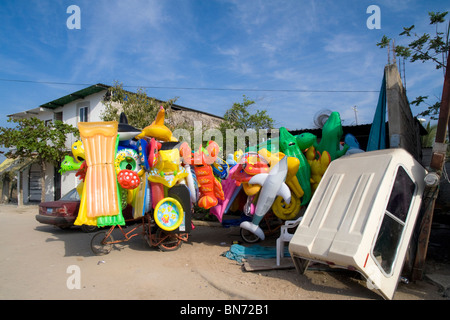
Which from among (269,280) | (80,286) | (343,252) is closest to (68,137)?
(80,286)

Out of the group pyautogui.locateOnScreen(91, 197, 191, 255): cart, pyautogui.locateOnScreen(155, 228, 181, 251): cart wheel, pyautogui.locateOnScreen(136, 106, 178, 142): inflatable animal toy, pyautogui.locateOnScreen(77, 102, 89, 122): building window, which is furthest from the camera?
pyautogui.locateOnScreen(77, 102, 89, 122): building window

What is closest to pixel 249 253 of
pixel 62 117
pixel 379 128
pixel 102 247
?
pixel 102 247

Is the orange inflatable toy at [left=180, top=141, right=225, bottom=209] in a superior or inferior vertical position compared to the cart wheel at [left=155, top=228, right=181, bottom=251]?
superior

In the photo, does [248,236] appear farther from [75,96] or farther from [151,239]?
[75,96]

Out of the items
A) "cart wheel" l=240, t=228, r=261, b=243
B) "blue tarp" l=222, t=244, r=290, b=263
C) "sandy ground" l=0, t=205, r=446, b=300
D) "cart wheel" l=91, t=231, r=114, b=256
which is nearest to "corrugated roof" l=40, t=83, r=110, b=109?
"sandy ground" l=0, t=205, r=446, b=300

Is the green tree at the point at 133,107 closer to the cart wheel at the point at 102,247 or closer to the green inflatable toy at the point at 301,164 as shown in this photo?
the cart wheel at the point at 102,247

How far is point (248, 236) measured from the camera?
799 centimetres

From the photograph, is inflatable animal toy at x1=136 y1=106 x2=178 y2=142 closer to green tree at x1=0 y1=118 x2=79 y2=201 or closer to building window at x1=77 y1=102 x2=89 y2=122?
green tree at x1=0 y1=118 x2=79 y2=201

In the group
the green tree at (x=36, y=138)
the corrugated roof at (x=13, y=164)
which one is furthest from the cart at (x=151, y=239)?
the corrugated roof at (x=13, y=164)

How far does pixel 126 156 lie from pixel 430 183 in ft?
19.2

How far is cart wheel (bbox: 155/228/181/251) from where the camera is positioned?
291 inches

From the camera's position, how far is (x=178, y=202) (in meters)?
6.93

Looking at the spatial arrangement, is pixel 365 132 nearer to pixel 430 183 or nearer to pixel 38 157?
pixel 430 183

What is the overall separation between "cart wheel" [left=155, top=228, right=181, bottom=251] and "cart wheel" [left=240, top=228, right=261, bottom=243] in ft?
5.42
